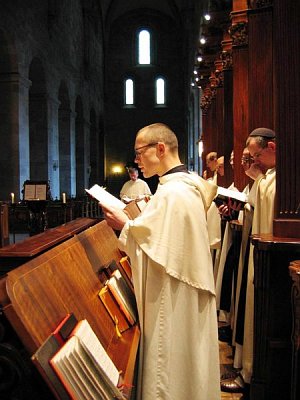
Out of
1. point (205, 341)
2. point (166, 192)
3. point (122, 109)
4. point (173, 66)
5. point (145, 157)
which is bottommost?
point (205, 341)

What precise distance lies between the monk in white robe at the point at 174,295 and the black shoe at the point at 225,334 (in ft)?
10.1

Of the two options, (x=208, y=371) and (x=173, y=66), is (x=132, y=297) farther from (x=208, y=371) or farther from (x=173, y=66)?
(x=173, y=66)

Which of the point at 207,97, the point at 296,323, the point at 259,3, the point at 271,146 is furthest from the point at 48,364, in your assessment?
the point at 207,97

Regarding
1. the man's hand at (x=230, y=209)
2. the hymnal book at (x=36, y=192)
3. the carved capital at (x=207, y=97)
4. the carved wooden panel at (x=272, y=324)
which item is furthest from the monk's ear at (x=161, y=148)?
the carved capital at (x=207, y=97)

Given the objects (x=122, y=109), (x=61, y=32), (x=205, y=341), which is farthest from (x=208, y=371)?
(x=122, y=109)

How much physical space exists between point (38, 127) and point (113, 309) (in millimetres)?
17029

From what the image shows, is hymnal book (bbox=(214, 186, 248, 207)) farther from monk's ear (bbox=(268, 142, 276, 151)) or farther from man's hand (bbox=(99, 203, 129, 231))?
man's hand (bbox=(99, 203, 129, 231))

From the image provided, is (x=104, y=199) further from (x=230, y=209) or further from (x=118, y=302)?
(x=230, y=209)

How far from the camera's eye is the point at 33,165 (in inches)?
740

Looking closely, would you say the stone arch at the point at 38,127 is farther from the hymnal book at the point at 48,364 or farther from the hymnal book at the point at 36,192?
the hymnal book at the point at 48,364

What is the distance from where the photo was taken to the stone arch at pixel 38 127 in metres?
18.6

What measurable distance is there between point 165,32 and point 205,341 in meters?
33.2

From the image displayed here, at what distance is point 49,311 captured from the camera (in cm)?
179

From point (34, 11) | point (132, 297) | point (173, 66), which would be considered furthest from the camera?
point (173, 66)
